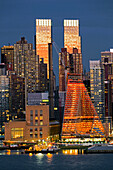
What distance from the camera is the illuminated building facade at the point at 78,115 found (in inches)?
5955

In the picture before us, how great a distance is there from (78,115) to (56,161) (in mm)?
47829

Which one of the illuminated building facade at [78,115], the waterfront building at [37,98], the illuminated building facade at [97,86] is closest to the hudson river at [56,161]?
the illuminated building facade at [78,115]

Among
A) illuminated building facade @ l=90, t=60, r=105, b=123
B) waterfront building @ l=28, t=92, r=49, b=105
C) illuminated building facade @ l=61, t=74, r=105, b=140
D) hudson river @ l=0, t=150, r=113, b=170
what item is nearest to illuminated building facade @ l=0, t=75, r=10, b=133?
waterfront building @ l=28, t=92, r=49, b=105

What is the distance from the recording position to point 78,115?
156m

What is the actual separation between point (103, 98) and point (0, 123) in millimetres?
26809

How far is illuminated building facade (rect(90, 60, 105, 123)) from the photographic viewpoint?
180 meters

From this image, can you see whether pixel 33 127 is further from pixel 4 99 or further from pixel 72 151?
pixel 4 99

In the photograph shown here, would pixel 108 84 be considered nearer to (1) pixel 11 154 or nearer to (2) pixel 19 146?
(2) pixel 19 146

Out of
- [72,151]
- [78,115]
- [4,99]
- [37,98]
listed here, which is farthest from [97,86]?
[72,151]

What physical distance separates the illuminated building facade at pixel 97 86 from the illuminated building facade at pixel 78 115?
22833 mm

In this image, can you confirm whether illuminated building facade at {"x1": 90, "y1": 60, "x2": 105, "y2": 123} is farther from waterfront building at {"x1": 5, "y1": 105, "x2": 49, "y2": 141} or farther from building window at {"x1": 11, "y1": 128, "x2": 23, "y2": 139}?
building window at {"x1": 11, "y1": 128, "x2": 23, "y2": 139}

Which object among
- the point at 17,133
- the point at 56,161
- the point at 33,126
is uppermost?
the point at 33,126

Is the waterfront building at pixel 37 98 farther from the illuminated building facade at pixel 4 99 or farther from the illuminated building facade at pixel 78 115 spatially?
the illuminated building facade at pixel 78 115

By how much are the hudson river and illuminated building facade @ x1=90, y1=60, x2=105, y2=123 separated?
201 feet
